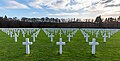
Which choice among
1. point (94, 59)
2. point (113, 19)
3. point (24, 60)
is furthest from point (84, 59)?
point (113, 19)

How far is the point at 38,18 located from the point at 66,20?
15567 millimetres

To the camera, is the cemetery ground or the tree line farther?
the tree line

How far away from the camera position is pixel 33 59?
767 centimetres

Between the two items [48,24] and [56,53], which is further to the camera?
[48,24]

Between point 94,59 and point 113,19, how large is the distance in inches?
4415

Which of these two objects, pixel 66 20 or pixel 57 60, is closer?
pixel 57 60

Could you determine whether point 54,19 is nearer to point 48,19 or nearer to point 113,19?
point 48,19

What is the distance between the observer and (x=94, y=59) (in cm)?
781

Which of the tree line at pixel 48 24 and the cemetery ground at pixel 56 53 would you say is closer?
the cemetery ground at pixel 56 53

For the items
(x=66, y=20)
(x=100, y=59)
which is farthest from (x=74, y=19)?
(x=100, y=59)

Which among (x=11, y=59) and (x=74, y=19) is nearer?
(x=11, y=59)

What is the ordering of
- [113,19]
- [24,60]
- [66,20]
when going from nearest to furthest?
[24,60], [66,20], [113,19]

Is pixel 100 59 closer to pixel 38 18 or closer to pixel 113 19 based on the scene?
pixel 38 18

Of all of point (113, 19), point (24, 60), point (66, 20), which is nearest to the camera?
point (24, 60)
